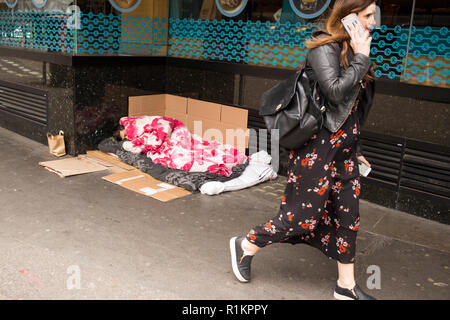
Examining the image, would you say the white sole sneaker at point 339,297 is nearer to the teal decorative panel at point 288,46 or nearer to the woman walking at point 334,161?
the woman walking at point 334,161

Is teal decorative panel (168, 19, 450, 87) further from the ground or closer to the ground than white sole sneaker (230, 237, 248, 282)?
further from the ground

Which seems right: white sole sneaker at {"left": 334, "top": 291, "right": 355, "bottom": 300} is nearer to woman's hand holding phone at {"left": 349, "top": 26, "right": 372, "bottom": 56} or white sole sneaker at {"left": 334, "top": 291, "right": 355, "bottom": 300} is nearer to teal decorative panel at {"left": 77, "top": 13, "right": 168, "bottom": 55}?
woman's hand holding phone at {"left": 349, "top": 26, "right": 372, "bottom": 56}

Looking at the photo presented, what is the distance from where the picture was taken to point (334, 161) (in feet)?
7.79

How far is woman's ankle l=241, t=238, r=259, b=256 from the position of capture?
8.55 ft

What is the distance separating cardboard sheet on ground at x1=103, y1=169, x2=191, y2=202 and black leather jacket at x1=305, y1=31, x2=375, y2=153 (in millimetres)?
2032

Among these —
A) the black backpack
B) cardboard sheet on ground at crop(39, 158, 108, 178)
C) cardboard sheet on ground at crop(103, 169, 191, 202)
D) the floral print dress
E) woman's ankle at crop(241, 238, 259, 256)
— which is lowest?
cardboard sheet on ground at crop(103, 169, 191, 202)

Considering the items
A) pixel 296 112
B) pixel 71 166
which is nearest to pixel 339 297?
pixel 296 112

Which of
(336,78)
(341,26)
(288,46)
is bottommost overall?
(336,78)

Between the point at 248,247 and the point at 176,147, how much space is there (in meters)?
2.34

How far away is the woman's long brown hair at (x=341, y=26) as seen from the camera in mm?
2156

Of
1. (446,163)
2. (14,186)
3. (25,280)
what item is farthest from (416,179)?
(14,186)

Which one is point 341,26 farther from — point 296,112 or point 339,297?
point 339,297

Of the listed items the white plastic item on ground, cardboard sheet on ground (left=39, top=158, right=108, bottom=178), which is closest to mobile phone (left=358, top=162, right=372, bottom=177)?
the white plastic item on ground

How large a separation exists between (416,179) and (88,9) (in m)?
3.74
